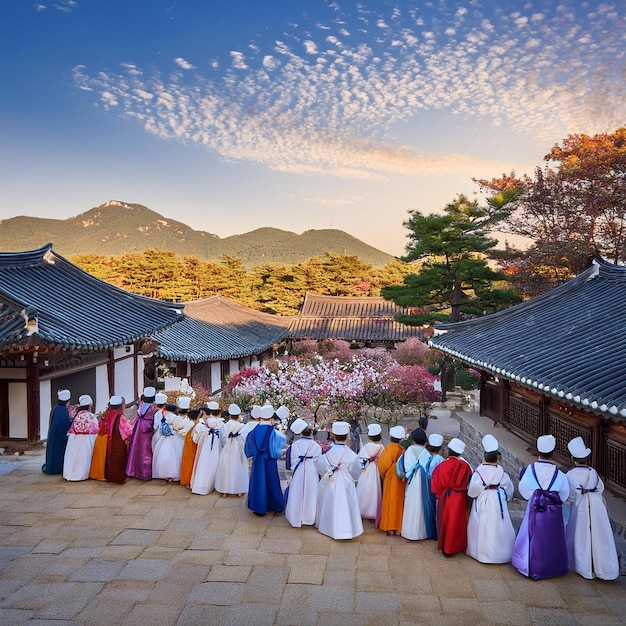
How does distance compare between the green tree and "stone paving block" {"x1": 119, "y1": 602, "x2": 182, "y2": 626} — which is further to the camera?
the green tree

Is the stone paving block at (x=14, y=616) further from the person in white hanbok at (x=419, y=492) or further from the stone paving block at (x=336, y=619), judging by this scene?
the person in white hanbok at (x=419, y=492)

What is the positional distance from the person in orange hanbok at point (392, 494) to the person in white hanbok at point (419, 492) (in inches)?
4.0

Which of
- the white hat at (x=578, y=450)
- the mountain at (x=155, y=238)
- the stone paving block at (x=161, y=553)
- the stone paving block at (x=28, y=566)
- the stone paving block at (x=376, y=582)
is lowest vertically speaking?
the stone paving block at (x=376, y=582)

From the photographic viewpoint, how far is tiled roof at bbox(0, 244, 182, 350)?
9883mm

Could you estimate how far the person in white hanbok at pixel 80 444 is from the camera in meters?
8.52

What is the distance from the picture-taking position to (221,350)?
2277 cm

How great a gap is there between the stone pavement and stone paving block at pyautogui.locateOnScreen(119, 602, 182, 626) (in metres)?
0.01

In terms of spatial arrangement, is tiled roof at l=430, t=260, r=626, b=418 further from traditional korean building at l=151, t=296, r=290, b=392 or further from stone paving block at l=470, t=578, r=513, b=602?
traditional korean building at l=151, t=296, r=290, b=392

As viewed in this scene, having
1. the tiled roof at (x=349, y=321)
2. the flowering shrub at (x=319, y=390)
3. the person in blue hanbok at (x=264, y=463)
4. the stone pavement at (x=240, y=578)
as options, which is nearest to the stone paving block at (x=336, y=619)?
the stone pavement at (x=240, y=578)

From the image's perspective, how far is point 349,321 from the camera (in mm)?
34281

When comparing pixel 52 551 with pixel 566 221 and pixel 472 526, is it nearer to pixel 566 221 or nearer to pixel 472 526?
pixel 472 526

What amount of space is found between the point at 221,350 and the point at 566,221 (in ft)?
49.1

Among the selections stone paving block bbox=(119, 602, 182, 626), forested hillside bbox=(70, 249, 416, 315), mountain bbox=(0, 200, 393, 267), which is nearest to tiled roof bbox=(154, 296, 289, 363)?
forested hillside bbox=(70, 249, 416, 315)

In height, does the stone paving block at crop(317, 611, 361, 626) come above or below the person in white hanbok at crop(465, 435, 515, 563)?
below
